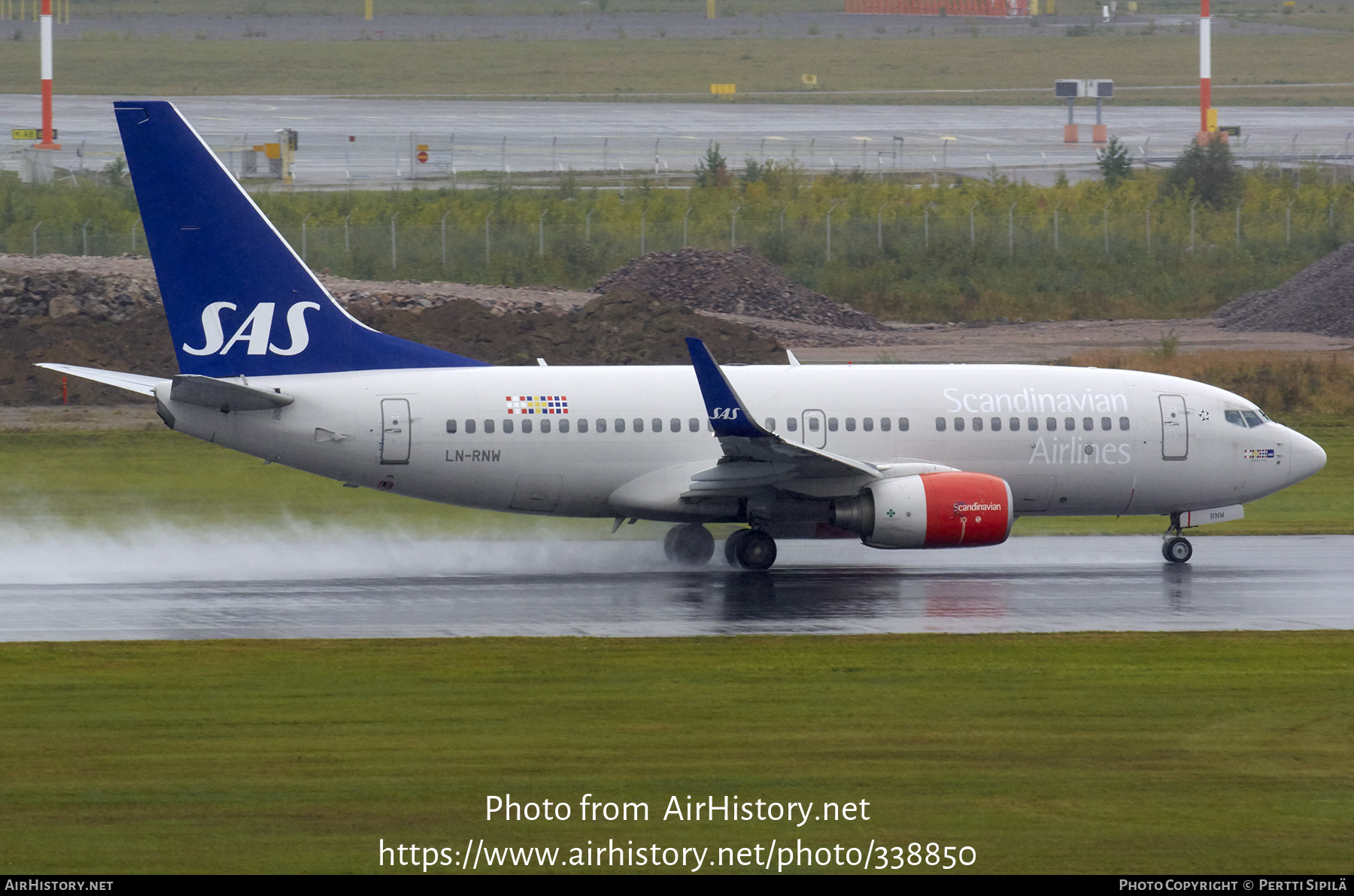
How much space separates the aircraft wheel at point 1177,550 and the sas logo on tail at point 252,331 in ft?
52.2

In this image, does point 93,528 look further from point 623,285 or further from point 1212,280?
point 1212,280

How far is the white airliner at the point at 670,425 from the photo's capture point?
96.5ft

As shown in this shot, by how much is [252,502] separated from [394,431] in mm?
9704

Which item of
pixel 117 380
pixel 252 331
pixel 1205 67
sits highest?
pixel 1205 67

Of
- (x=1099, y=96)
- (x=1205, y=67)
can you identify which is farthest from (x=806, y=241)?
(x=1099, y=96)

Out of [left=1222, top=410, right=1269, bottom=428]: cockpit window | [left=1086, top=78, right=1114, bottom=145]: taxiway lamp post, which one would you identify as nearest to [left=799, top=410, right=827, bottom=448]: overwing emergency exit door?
[left=1222, top=410, right=1269, bottom=428]: cockpit window

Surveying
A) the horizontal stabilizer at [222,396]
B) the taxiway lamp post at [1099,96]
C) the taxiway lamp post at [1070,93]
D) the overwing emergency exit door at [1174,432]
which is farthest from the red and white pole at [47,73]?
the overwing emergency exit door at [1174,432]

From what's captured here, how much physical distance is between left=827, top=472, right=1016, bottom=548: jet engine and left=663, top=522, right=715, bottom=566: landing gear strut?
381cm

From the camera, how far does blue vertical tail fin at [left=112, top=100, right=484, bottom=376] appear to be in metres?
29.4

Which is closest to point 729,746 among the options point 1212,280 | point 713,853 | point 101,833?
point 713,853

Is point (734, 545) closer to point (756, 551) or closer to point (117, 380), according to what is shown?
point (756, 551)

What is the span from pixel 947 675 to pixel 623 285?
40192 mm

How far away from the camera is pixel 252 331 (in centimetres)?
3003

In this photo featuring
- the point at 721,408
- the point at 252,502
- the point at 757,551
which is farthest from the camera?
the point at 252,502
